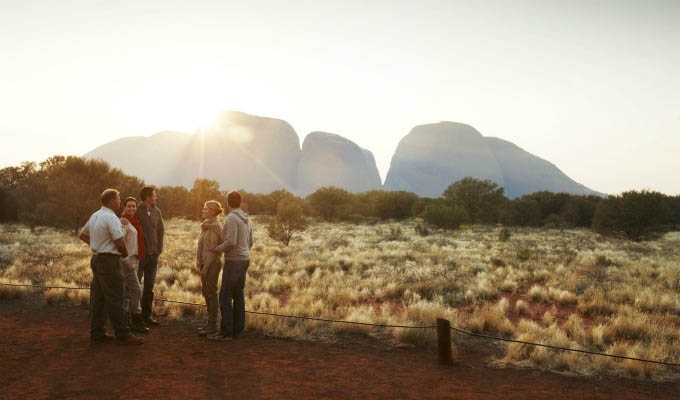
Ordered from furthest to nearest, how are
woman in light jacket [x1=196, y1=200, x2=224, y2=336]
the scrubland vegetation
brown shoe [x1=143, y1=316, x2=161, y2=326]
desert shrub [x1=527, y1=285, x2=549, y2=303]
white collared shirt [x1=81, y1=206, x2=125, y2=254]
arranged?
1. desert shrub [x1=527, y1=285, x2=549, y2=303]
2. brown shoe [x1=143, y1=316, x2=161, y2=326]
3. the scrubland vegetation
4. woman in light jacket [x1=196, y1=200, x2=224, y2=336]
5. white collared shirt [x1=81, y1=206, x2=125, y2=254]

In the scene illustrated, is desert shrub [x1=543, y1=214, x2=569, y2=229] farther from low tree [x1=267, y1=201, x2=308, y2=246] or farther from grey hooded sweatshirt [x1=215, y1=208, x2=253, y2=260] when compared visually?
grey hooded sweatshirt [x1=215, y1=208, x2=253, y2=260]

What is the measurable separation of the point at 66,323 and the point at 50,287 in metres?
3.19

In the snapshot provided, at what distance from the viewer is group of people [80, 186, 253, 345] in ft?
20.9

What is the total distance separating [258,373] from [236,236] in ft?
7.05

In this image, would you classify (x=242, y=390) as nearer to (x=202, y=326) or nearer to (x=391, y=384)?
(x=391, y=384)

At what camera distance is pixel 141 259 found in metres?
7.45

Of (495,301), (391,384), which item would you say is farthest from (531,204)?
(391,384)

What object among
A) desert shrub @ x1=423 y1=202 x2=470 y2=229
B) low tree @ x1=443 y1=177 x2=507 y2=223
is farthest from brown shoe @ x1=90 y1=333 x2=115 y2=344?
low tree @ x1=443 y1=177 x2=507 y2=223

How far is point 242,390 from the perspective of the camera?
17.4 ft

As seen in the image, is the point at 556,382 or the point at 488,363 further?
the point at 488,363

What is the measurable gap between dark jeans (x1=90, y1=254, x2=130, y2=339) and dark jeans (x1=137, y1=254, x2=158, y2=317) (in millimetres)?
828

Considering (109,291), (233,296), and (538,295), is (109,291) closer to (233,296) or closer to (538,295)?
(233,296)

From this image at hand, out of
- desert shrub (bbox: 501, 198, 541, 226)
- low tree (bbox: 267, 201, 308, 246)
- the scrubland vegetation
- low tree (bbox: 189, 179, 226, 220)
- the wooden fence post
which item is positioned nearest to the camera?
the wooden fence post

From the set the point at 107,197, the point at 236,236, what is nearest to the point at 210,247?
the point at 236,236
